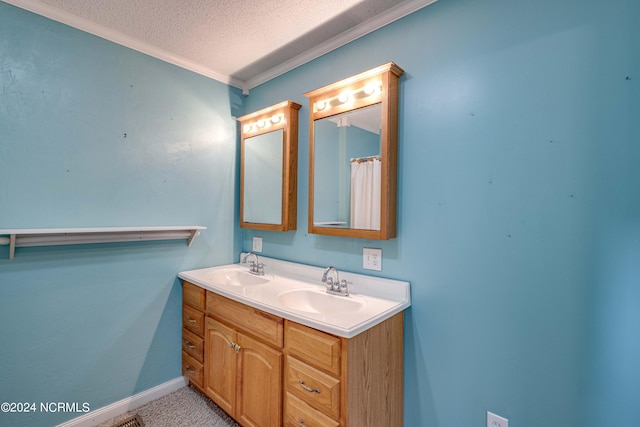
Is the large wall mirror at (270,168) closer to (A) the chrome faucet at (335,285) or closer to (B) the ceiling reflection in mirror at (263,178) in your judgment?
(B) the ceiling reflection in mirror at (263,178)

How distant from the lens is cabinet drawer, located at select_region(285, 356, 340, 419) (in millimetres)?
1155

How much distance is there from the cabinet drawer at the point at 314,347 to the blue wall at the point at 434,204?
20.8 inches

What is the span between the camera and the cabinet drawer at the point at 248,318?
4.60 feet

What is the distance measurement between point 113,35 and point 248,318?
1944 millimetres

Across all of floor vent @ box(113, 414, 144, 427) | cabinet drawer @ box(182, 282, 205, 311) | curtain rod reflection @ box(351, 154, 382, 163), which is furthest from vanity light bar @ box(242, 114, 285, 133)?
floor vent @ box(113, 414, 144, 427)

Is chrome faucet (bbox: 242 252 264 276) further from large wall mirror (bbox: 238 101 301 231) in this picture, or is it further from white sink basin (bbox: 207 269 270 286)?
large wall mirror (bbox: 238 101 301 231)

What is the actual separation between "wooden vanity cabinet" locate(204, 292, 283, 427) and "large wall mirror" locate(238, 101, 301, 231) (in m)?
0.70

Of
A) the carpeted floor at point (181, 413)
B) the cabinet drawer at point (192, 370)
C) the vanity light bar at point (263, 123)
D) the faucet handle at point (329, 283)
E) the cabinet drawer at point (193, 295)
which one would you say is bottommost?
the carpeted floor at point (181, 413)

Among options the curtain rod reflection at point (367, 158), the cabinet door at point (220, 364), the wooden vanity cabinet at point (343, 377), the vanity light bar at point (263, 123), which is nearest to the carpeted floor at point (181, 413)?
the cabinet door at point (220, 364)

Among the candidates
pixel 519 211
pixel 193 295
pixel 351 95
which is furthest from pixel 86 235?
pixel 519 211

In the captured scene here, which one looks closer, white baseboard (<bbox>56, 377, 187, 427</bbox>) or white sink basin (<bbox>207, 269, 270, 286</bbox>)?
white baseboard (<bbox>56, 377, 187, 427</bbox>)

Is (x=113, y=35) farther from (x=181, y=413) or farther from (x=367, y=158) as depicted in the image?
(x=181, y=413)

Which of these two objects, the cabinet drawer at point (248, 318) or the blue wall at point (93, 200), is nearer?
the cabinet drawer at point (248, 318)

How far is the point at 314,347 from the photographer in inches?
48.4
